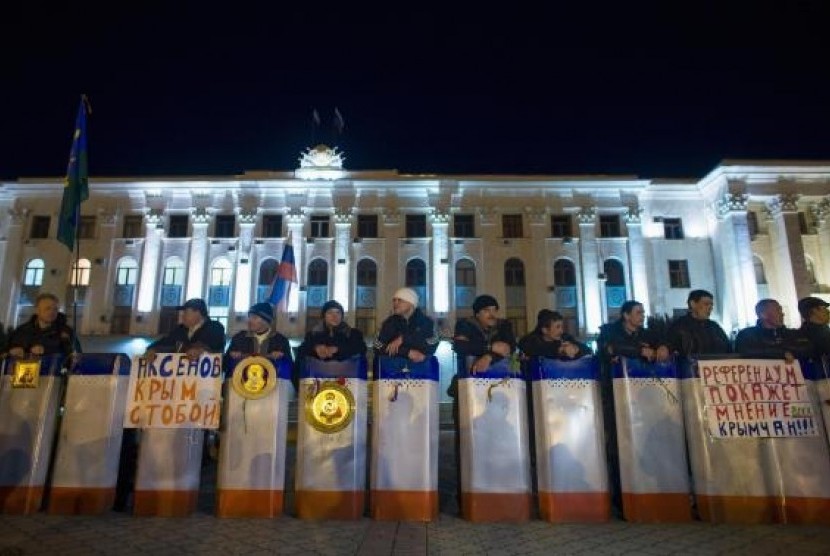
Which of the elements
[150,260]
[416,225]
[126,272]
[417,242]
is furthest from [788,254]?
[126,272]

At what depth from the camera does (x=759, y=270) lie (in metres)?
36.9

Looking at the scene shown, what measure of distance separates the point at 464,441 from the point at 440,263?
31849mm

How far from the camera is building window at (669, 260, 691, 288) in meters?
37.6

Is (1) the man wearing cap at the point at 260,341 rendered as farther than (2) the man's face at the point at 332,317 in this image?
No

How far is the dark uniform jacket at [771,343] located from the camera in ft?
19.4

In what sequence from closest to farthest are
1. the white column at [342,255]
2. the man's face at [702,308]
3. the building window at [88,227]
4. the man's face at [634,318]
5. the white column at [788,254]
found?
the man's face at [634,318], the man's face at [702,308], the white column at [788,254], the white column at [342,255], the building window at [88,227]

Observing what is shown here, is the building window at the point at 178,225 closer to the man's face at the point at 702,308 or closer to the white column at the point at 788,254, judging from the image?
the man's face at the point at 702,308

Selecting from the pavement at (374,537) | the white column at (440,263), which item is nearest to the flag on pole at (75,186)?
the pavement at (374,537)

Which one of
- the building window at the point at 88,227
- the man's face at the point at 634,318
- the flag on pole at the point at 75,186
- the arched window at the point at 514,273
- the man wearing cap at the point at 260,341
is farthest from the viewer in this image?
the building window at the point at 88,227

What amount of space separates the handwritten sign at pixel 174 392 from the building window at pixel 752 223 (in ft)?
127

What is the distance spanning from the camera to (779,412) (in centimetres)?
567

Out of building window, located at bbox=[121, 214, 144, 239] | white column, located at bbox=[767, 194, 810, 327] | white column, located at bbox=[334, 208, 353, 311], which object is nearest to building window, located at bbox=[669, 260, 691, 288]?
white column, located at bbox=[767, 194, 810, 327]

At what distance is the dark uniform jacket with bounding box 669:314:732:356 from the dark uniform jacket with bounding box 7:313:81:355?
696cm

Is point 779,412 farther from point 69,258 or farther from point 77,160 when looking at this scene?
point 69,258
